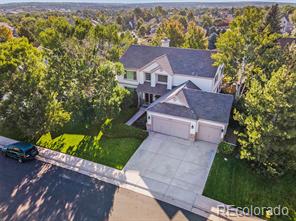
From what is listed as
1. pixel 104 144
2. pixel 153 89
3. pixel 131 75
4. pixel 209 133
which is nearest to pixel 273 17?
pixel 153 89

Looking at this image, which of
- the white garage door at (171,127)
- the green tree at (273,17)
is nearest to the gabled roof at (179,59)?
the white garage door at (171,127)

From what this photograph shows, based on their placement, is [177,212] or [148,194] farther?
[148,194]

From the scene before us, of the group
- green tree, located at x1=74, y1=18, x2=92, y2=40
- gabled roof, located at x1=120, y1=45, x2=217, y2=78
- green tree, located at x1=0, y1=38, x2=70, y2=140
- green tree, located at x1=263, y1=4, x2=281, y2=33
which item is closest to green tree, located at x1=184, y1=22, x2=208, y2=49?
gabled roof, located at x1=120, y1=45, x2=217, y2=78

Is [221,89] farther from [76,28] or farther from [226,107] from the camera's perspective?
[76,28]

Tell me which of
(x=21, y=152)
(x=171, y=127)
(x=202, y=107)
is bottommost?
(x=21, y=152)

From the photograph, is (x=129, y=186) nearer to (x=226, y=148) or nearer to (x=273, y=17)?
(x=226, y=148)

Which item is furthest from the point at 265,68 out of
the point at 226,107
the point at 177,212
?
the point at 177,212
